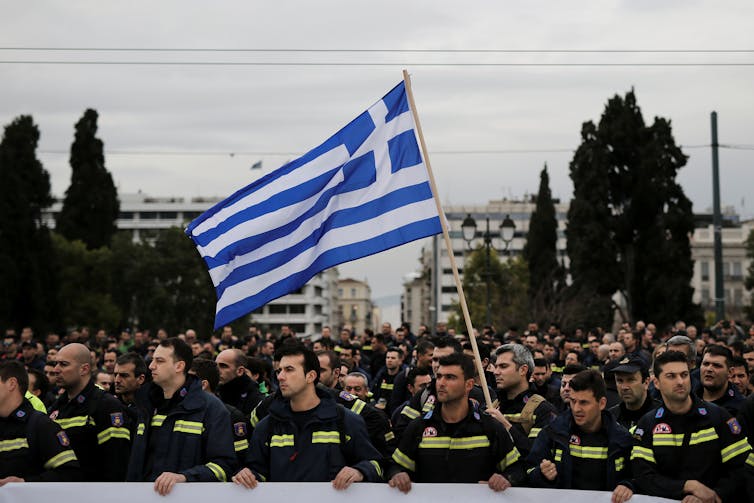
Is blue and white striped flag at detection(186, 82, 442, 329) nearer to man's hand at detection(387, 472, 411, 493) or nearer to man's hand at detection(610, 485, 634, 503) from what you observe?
man's hand at detection(387, 472, 411, 493)

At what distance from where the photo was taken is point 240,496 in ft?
23.2

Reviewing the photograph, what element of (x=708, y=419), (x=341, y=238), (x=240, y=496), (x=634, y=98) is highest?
(x=634, y=98)

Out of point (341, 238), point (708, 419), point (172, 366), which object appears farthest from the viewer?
point (341, 238)

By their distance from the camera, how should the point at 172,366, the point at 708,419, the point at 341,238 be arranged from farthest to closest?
1. the point at 341,238
2. the point at 172,366
3. the point at 708,419

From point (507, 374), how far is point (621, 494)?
2.29m

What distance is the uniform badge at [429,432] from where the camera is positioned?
23.2 ft

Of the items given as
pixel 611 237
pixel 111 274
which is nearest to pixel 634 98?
pixel 611 237

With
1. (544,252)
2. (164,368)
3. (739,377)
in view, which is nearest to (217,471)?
(164,368)

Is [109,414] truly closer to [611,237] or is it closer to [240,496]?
[240,496]

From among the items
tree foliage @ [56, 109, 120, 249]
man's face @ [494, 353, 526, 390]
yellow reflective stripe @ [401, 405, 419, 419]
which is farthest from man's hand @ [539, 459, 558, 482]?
tree foliage @ [56, 109, 120, 249]

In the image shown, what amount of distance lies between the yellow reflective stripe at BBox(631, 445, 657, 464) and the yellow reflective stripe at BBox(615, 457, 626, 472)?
0.13 m

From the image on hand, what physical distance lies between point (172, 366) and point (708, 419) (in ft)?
12.0

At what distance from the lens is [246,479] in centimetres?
703

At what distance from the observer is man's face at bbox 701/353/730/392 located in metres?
8.97
